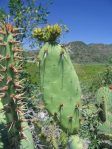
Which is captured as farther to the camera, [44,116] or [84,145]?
[44,116]

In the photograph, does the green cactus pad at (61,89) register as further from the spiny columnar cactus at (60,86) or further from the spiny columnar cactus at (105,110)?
the spiny columnar cactus at (105,110)

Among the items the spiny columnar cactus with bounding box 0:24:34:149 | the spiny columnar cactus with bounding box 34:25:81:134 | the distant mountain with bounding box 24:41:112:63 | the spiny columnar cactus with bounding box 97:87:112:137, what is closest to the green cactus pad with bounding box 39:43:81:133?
the spiny columnar cactus with bounding box 34:25:81:134

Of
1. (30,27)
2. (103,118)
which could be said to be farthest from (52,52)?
(30,27)

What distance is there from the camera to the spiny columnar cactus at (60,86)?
3.21 m

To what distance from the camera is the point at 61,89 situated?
128 inches

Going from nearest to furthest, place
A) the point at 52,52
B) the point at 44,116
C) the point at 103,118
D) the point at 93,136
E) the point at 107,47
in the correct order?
the point at 52,52 < the point at 44,116 < the point at 103,118 < the point at 93,136 < the point at 107,47

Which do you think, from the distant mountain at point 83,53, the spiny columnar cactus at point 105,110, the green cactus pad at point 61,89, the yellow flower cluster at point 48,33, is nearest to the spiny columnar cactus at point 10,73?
the yellow flower cluster at point 48,33

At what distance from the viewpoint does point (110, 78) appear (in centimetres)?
1490

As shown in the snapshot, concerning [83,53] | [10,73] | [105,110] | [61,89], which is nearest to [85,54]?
[83,53]

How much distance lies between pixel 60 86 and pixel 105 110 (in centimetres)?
204

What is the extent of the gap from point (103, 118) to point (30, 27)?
32.0 feet

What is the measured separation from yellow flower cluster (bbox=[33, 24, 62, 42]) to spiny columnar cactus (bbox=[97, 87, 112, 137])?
213cm

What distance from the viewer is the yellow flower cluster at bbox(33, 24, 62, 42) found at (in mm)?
3079

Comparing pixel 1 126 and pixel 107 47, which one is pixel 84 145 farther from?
pixel 107 47
